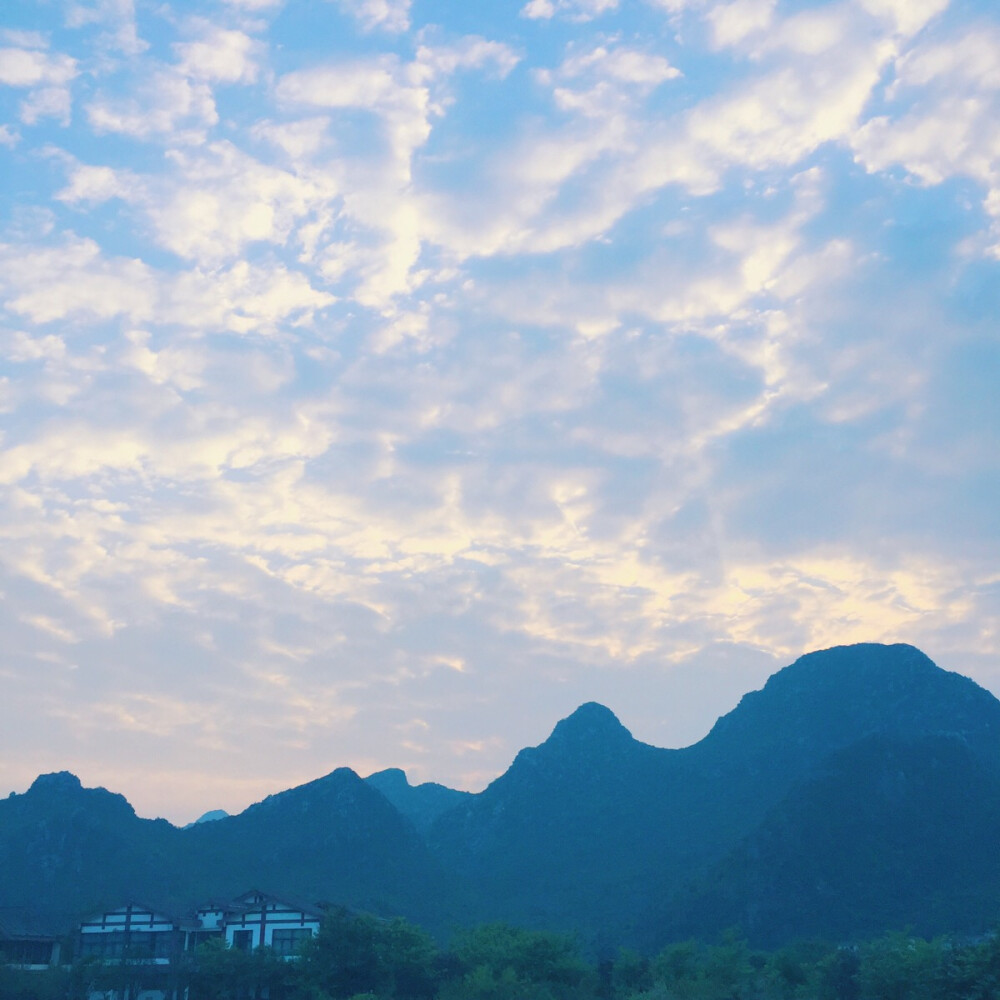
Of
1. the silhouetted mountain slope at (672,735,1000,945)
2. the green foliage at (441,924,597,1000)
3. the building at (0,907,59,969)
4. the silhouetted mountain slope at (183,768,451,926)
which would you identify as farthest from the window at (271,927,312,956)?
the silhouetted mountain slope at (672,735,1000,945)

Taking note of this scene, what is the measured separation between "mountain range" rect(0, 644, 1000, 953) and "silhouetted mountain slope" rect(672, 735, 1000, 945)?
19 centimetres

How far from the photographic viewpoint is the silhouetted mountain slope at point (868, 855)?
77625mm

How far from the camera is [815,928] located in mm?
77188

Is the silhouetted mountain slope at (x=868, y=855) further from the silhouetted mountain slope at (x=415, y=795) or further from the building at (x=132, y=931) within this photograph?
the silhouetted mountain slope at (x=415, y=795)

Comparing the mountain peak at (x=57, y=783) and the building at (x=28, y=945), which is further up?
the mountain peak at (x=57, y=783)

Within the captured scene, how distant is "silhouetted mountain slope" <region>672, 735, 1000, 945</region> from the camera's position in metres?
77.6

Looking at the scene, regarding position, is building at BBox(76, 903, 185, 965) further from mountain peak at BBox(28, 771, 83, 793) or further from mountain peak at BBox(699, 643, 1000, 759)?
mountain peak at BBox(699, 643, 1000, 759)

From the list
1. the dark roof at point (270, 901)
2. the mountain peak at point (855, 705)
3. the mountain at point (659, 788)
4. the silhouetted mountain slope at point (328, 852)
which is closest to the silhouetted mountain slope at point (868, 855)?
the mountain at point (659, 788)

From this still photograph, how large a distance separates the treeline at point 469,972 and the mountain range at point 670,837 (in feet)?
78.0

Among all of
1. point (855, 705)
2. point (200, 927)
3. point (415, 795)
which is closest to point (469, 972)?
point (200, 927)

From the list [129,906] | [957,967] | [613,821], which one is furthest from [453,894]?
[957,967]

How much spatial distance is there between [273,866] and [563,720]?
56.8 meters

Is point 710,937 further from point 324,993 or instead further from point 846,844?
point 324,993

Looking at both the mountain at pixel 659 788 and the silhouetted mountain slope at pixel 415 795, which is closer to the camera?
the mountain at pixel 659 788
